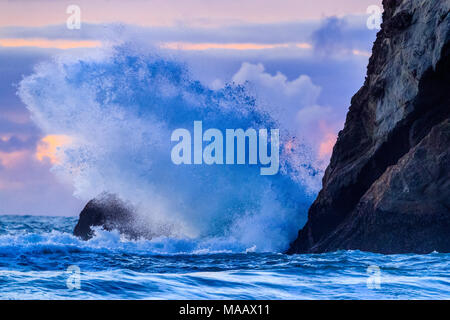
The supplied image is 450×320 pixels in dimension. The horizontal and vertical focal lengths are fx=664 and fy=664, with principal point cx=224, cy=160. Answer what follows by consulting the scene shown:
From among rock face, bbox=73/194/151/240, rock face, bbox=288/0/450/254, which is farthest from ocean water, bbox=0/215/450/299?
rock face, bbox=73/194/151/240

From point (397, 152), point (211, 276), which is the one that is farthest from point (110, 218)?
point (211, 276)

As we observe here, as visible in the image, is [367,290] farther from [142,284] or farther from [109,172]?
[109,172]

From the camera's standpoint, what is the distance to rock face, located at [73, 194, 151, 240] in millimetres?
17969

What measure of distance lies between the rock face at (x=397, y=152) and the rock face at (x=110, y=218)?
4736 mm

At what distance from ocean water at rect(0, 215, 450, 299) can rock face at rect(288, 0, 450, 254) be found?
2.51 ft

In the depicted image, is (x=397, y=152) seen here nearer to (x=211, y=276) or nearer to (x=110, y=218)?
(x=211, y=276)

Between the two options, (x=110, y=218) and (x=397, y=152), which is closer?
(x=397, y=152)

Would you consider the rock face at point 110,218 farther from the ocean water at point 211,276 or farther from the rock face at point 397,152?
the rock face at point 397,152

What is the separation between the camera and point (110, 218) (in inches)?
749

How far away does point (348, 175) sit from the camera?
14.5 metres

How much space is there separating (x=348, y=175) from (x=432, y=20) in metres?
3.73

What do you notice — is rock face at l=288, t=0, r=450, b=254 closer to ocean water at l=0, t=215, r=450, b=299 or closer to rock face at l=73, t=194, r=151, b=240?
ocean water at l=0, t=215, r=450, b=299

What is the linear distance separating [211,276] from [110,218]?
35.4ft
